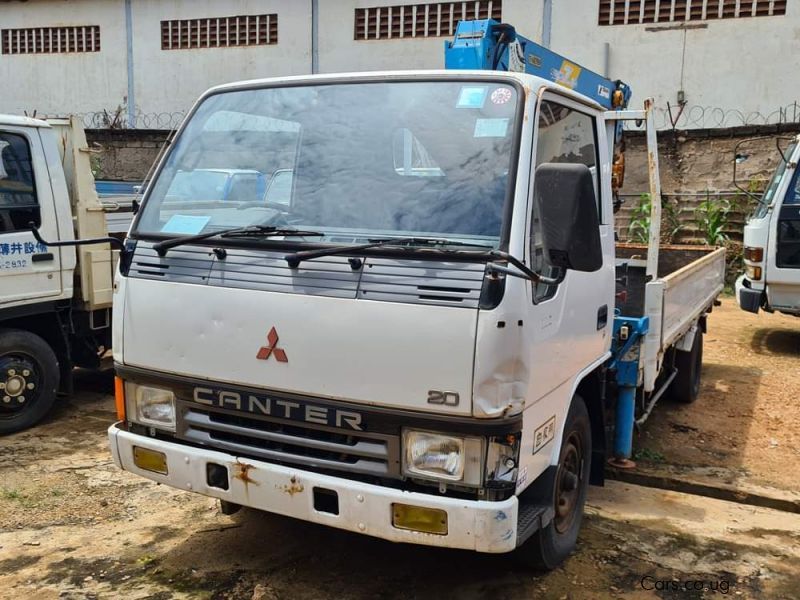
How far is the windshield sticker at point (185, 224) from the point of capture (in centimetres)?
323

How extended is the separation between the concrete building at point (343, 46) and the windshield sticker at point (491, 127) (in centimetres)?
1082

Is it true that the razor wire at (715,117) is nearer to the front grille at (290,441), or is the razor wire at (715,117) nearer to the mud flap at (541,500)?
the mud flap at (541,500)

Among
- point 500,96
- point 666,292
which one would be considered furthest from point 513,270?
point 666,292

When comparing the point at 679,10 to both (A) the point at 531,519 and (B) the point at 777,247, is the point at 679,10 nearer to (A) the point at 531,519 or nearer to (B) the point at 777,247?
(B) the point at 777,247

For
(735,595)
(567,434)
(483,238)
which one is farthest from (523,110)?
(735,595)

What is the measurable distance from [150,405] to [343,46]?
12.5 meters

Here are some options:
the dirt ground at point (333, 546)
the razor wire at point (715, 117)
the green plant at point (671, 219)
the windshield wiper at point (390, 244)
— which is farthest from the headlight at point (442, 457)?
the razor wire at point (715, 117)

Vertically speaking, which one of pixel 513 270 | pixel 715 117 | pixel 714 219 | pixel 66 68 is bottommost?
pixel 513 270

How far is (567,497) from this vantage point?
3.58m

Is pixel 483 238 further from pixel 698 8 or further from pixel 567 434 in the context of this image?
pixel 698 8

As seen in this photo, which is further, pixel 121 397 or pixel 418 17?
pixel 418 17

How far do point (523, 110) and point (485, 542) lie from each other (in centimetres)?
161

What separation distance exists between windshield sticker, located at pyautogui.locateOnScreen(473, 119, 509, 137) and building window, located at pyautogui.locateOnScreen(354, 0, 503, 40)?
36.7ft

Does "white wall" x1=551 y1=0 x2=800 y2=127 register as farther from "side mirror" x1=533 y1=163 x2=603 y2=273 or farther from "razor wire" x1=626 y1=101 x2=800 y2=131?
"side mirror" x1=533 y1=163 x2=603 y2=273
